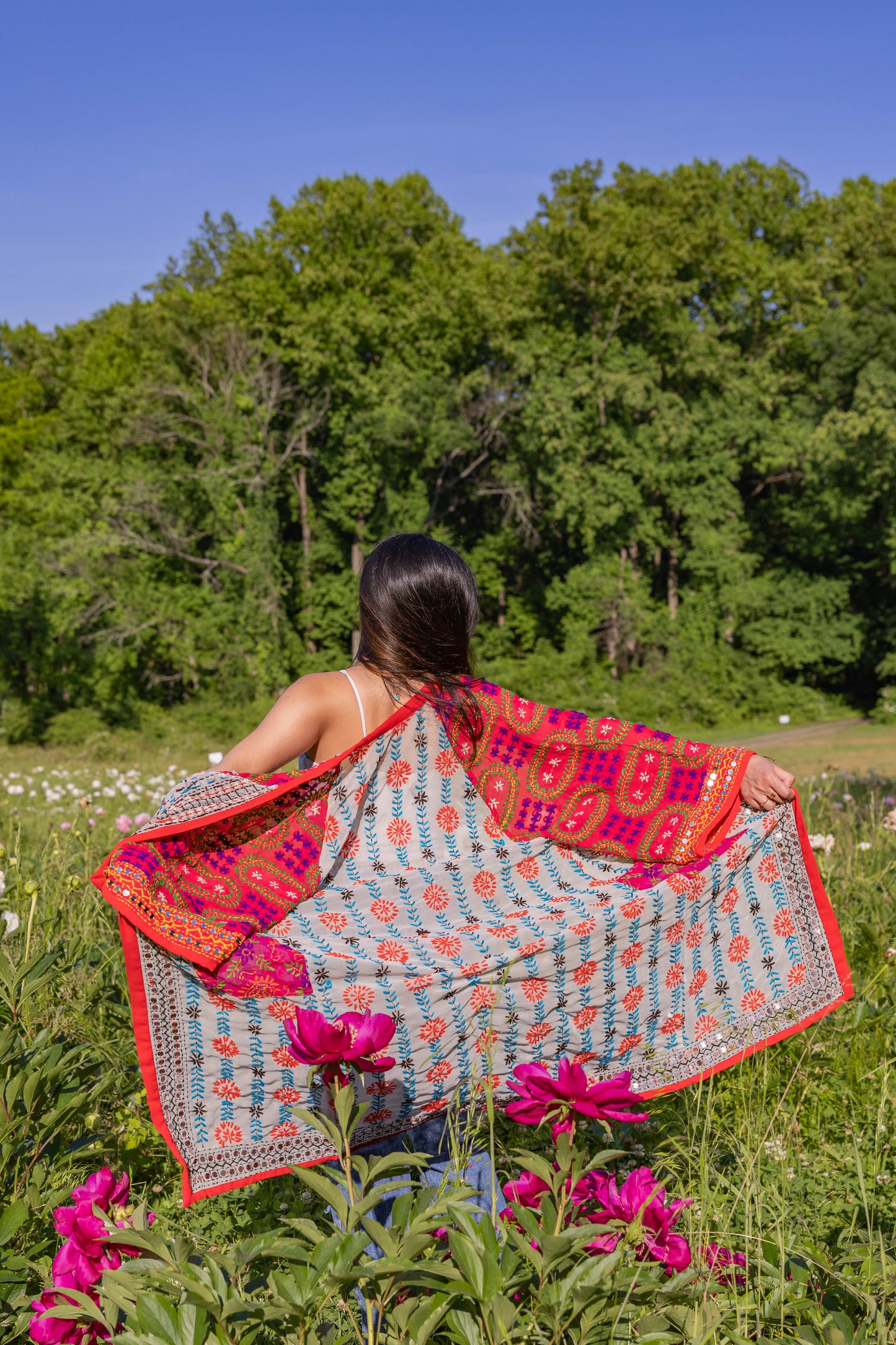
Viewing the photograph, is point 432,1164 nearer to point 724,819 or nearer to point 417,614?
point 724,819

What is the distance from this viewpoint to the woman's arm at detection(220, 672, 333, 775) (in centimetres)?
223

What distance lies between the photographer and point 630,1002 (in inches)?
89.1

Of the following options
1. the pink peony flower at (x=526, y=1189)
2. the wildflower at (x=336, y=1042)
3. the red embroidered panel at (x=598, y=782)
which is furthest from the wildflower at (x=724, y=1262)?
the red embroidered panel at (x=598, y=782)

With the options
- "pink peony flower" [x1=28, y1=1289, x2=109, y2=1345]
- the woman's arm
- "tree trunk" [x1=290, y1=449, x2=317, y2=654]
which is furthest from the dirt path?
"pink peony flower" [x1=28, y1=1289, x2=109, y2=1345]

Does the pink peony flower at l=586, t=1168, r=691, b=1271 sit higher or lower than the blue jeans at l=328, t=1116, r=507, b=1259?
higher

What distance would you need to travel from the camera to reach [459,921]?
7.48 feet

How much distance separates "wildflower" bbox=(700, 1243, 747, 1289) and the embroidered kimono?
1.38ft

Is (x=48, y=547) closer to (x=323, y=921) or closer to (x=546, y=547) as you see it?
(x=546, y=547)

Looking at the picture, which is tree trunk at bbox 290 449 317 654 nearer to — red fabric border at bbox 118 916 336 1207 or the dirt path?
the dirt path

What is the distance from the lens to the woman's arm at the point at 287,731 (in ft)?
7.32

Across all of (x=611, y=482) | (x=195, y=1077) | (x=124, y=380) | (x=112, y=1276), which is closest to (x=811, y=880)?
(x=195, y=1077)

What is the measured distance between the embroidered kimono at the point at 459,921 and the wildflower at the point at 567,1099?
408 millimetres

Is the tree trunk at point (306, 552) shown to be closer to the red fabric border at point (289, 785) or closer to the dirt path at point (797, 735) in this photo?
the dirt path at point (797, 735)

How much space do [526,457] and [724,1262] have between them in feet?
67.9
